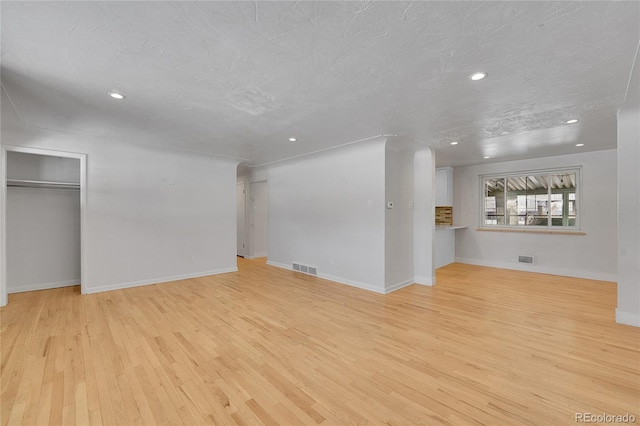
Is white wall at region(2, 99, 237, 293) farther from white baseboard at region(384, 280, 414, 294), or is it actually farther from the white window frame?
the white window frame

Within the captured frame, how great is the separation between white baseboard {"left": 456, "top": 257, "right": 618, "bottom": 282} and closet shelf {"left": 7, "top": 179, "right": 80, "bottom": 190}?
27.1 feet

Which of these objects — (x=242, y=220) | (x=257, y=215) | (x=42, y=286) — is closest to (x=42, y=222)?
(x=42, y=286)

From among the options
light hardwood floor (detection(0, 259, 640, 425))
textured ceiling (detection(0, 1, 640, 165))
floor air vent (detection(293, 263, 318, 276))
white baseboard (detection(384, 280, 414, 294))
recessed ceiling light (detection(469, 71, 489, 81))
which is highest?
textured ceiling (detection(0, 1, 640, 165))

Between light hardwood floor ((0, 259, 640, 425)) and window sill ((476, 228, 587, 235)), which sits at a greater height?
window sill ((476, 228, 587, 235))

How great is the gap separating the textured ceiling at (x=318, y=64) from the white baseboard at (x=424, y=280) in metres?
2.55

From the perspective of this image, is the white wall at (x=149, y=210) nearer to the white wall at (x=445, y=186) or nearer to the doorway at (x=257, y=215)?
the doorway at (x=257, y=215)

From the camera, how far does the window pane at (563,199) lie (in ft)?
18.4

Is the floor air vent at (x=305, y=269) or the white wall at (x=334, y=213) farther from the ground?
the white wall at (x=334, y=213)

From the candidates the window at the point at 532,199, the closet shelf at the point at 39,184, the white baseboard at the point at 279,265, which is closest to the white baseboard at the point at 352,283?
the white baseboard at the point at 279,265

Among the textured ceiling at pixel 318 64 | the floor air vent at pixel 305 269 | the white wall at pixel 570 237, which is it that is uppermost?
the textured ceiling at pixel 318 64

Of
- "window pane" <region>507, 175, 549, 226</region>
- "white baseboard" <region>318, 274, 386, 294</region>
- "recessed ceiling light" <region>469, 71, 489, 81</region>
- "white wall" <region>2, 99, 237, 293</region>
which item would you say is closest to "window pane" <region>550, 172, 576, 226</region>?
"window pane" <region>507, 175, 549, 226</region>

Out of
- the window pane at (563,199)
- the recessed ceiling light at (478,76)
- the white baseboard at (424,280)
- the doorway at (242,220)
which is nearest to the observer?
the recessed ceiling light at (478,76)

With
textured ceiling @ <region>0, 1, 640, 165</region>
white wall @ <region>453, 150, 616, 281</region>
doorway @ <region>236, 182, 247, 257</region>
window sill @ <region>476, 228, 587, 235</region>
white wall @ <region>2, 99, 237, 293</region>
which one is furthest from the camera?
doorway @ <region>236, 182, 247, 257</region>

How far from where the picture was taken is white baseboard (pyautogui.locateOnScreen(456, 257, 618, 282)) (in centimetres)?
515
